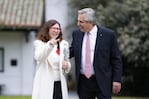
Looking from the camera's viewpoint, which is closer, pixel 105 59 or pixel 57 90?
pixel 57 90

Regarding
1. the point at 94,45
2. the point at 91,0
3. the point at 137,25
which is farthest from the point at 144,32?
the point at 94,45

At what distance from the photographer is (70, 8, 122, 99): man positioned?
8.72 m

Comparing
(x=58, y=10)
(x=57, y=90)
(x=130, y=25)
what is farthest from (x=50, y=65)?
(x=58, y=10)

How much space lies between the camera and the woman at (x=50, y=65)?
8.52 m

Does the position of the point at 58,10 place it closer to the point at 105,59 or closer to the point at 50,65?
the point at 105,59

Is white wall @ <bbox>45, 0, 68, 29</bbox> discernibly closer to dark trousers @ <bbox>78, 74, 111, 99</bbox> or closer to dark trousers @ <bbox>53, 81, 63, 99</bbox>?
dark trousers @ <bbox>78, 74, 111, 99</bbox>

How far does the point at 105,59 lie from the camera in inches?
346

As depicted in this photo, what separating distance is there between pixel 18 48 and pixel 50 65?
2031 cm

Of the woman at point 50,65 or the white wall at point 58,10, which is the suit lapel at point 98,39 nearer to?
the woman at point 50,65

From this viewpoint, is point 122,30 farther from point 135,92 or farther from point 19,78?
point 19,78

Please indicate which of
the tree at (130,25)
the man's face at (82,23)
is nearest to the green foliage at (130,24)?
the tree at (130,25)

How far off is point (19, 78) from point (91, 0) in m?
5.14

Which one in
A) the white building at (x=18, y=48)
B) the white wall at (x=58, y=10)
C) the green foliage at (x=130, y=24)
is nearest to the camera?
the green foliage at (x=130, y=24)

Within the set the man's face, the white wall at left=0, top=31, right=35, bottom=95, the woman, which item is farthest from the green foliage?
the woman
